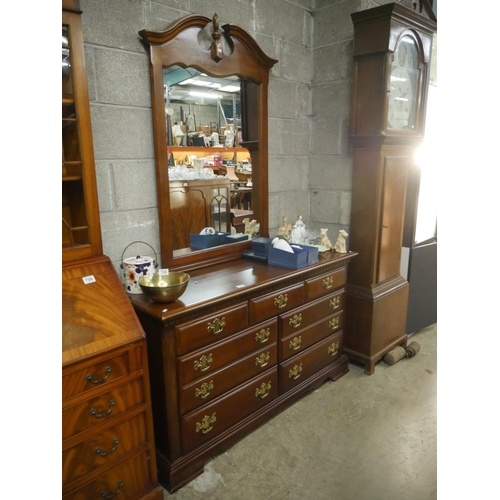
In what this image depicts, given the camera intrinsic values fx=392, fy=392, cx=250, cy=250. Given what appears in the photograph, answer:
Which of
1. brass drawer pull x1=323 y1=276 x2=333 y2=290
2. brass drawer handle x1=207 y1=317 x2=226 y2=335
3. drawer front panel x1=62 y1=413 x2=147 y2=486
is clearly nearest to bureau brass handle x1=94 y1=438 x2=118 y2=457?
drawer front panel x1=62 y1=413 x2=147 y2=486

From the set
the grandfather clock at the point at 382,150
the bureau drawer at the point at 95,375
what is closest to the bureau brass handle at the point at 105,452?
the bureau drawer at the point at 95,375

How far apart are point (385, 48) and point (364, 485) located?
2114 mm

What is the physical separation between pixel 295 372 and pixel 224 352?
1.88ft

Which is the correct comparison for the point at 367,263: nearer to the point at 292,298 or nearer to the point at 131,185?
the point at 292,298

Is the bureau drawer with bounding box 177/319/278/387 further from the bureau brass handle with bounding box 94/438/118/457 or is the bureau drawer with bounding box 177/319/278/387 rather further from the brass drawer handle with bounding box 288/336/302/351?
the bureau brass handle with bounding box 94/438/118/457

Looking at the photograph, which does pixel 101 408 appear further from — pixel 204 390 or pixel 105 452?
pixel 204 390

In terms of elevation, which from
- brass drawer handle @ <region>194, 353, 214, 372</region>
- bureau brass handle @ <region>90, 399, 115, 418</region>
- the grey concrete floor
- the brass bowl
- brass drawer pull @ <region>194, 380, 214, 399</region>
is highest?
the brass bowl

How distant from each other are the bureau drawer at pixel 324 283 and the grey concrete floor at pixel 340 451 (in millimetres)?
605

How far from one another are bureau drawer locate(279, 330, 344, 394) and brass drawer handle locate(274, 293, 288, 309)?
33cm

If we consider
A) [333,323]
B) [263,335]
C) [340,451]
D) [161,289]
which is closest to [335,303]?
[333,323]

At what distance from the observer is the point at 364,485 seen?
64.5 inches

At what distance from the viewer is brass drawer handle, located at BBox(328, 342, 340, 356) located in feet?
7.60

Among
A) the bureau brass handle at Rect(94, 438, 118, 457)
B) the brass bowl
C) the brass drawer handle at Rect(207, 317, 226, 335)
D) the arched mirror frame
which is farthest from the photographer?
the arched mirror frame
